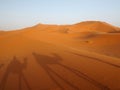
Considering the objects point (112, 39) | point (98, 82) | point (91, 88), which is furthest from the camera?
point (112, 39)

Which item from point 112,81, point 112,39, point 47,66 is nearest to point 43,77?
point 47,66

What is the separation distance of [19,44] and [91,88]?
Answer: 11.7 meters

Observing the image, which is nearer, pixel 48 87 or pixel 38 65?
pixel 48 87

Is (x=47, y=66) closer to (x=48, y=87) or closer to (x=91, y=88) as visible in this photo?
(x=48, y=87)

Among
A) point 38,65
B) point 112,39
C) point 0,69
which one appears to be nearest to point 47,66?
point 38,65

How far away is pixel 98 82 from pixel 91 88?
633 mm

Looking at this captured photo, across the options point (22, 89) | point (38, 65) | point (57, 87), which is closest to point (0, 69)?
point (38, 65)

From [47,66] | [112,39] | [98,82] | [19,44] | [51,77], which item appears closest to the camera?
[98,82]

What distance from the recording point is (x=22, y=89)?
696 centimetres

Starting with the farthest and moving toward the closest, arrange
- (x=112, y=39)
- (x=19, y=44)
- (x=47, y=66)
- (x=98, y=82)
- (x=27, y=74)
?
(x=112, y=39) → (x=19, y=44) → (x=47, y=66) → (x=27, y=74) → (x=98, y=82)

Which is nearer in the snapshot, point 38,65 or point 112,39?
point 38,65

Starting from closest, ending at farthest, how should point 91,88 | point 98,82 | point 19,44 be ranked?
point 91,88 → point 98,82 → point 19,44

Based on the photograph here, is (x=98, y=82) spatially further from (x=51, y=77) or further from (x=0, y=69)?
(x=0, y=69)

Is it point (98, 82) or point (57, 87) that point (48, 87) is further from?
point (98, 82)
